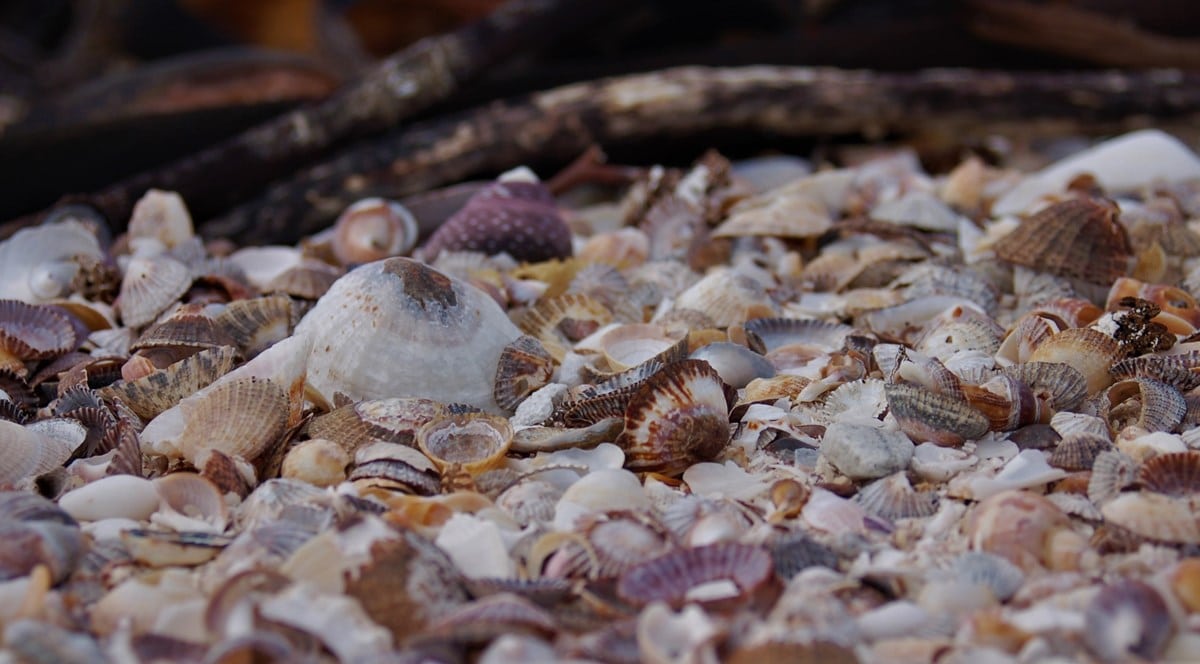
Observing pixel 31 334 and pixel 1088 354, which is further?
pixel 31 334

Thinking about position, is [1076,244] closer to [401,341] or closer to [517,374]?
[517,374]

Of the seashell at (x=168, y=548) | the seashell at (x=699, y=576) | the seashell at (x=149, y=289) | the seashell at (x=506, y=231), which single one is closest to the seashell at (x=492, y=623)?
the seashell at (x=699, y=576)

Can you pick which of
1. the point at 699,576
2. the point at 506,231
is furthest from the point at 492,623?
the point at 506,231

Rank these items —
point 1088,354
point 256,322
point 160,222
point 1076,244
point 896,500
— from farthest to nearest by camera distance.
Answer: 1. point 160,222
2. point 1076,244
3. point 256,322
4. point 1088,354
5. point 896,500

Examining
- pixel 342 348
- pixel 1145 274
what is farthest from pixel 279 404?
pixel 1145 274

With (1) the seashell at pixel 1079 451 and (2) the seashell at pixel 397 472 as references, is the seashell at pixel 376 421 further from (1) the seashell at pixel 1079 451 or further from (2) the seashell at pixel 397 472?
(1) the seashell at pixel 1079 451

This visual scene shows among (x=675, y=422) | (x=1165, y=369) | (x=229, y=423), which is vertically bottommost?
(x=1165, y=369)
